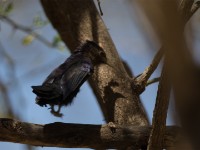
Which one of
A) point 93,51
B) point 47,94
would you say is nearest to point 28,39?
point 93,51

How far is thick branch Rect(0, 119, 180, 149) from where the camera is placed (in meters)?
2.44

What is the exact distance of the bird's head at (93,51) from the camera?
325 centimetres

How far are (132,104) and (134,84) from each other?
0.19 metres

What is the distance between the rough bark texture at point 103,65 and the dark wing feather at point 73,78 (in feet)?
0.69

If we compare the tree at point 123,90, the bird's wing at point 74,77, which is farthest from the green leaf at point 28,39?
the bird's wing at point 74,77

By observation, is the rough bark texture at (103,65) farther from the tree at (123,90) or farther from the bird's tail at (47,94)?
the bird's tail at (47,94)

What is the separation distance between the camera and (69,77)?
9.38 feet

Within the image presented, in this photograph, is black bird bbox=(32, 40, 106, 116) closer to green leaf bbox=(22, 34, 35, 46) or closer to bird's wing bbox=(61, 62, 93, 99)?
bird's wing bbox=(61, 62, 93, 99)

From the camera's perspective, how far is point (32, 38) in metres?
4.70

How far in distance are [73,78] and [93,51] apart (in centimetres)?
47

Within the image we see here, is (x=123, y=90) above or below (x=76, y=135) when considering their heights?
above

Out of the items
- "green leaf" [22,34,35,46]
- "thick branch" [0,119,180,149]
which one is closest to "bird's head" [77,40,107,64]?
"thick branch" [0,119,180,149]

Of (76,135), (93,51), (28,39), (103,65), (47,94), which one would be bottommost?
(76,135)

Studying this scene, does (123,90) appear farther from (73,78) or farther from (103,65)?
(73,78)
